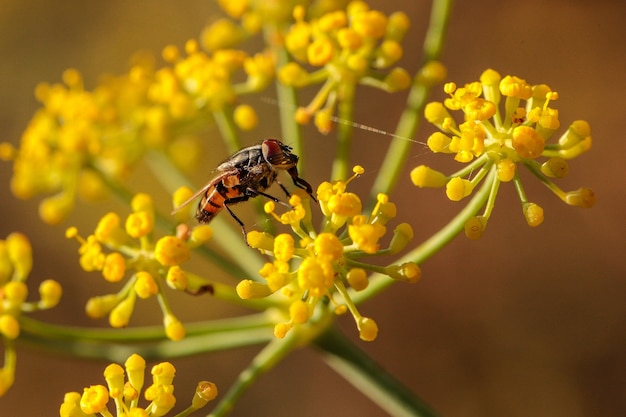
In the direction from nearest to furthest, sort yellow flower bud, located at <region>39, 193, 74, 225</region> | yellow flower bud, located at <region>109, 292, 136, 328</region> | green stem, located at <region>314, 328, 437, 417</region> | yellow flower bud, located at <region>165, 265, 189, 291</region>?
yellow flower bud, located at <region>165, 265, 189, 291</region>, yellow flower bud, located at <region>109, 292, 136, 328</region>, green stem, located at <region>314, 328, 437, 417</region>, yellow flower bud, located at <region>39, 193, 74, 225</region>

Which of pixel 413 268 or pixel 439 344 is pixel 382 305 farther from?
pixel 413 268

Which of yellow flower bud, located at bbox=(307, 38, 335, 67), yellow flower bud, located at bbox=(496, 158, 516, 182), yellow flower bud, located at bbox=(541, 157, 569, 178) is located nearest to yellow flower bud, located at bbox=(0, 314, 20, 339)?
yellow flower bud, located at bbox=(307, 38, 335, 67)

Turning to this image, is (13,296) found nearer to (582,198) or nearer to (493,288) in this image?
(582,198)

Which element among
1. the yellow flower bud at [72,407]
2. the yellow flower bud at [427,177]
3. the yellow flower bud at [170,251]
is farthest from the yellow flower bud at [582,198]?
the yellow flower bud at [72,407]

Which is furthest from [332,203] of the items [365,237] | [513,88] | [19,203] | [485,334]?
[19,203]

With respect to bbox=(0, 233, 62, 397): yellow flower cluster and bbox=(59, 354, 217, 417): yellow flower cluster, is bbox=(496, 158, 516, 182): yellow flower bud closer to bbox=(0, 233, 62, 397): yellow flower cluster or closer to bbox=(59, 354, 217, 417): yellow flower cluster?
bbox=(59, 354, 217, 417): yellow flower cluster

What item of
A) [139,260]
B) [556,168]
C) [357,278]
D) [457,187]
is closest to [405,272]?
[357,278]
